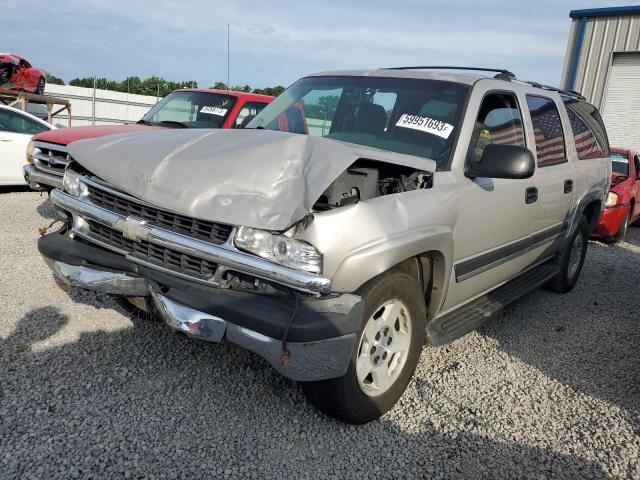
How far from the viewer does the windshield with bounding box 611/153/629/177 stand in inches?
348

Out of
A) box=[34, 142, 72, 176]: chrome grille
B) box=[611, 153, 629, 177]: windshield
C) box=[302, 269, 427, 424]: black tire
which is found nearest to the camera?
box=[302, 269, 427, 424]: black tire

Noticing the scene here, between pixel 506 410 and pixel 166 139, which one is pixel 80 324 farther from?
pixel 506 410

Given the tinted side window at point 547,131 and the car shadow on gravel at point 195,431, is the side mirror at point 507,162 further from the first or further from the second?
the car shadow on gravel at point 195,431

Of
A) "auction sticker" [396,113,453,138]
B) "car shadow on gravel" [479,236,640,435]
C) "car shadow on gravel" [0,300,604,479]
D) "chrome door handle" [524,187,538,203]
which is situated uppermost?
"auction sticker" [396,113,453,138]

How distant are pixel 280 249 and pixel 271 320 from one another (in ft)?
1.04

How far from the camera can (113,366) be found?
127 inches

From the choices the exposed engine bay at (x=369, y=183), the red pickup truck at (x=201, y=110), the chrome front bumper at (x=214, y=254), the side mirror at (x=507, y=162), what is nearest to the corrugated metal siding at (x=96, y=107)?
the red pickup truck at (x=201, y=110)

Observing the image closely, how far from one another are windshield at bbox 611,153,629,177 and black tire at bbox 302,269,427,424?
748 cm

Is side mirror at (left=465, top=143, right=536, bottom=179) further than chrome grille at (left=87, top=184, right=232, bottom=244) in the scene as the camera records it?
Yes

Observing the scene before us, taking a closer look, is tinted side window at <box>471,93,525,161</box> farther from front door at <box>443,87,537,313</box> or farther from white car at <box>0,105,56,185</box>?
white car at <box>0,105,56,185</box>

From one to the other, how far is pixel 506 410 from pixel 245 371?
1.61 metres

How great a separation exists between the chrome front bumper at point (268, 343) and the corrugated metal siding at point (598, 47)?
15.6 metres

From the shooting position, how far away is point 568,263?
17.6 ft

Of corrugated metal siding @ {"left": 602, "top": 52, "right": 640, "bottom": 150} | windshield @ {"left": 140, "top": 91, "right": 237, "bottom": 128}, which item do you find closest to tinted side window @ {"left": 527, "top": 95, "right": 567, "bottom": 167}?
windshield @ {"left": 140, "top": 91, "right": 237, "bottom": 128}
